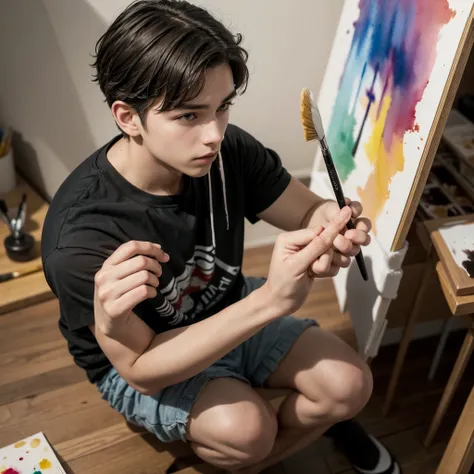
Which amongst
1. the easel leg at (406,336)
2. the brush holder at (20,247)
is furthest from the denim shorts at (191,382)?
the brush holder at (20,247)

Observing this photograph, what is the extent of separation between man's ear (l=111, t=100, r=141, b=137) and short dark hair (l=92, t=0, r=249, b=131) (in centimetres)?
1

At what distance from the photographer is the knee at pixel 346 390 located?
1.09 m

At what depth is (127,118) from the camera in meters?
0.94

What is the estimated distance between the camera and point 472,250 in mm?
1063

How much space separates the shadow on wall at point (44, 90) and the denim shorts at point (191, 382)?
61 cm

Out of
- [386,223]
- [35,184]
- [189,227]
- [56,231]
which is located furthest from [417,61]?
[35,184]

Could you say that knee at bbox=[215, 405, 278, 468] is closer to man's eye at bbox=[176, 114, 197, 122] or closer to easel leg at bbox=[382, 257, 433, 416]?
easel leg at bbox=[382, 257, 433, 416]

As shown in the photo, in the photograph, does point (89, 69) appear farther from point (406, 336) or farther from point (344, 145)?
point (406, 336)

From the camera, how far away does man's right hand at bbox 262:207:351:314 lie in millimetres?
884

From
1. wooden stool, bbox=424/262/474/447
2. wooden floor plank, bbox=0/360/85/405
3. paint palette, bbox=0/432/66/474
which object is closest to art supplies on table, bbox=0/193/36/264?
wooden floor plank, bbox=0/360/85/405

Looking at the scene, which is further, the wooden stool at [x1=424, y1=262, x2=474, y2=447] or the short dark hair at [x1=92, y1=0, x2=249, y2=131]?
the wooden stool at [x1=424, y1=262, x2=474, y2=447]

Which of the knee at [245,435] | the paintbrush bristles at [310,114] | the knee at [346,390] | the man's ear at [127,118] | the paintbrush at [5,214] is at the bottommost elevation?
the paintbrush at [5,214]

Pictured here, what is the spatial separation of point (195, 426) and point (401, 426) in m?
0.54

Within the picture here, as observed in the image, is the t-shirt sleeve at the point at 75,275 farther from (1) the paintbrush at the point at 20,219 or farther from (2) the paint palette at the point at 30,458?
(1) the paintbrush at the point at 20,219
